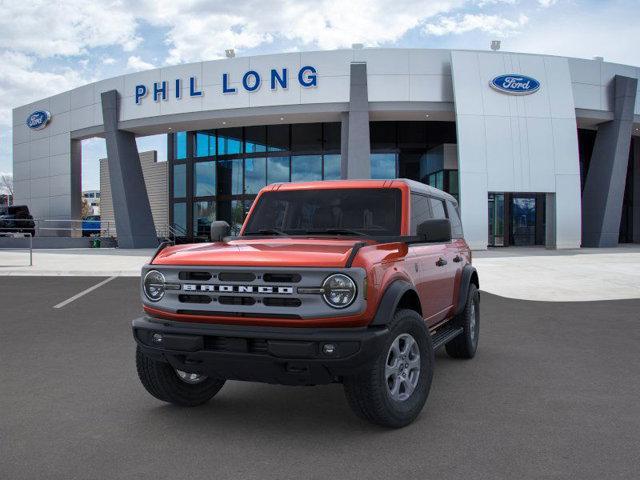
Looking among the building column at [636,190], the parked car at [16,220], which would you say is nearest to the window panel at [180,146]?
the parked car at [16,220]

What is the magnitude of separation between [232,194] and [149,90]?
8.10m

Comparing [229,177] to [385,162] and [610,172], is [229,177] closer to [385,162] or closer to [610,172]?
[385,162]

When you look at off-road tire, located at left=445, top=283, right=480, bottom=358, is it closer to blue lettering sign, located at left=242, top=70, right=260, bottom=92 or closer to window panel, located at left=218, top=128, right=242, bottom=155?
blue lettering sign, located at left=242, top=70, right=260, bottom=92

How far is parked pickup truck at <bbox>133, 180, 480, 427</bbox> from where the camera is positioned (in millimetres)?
3623

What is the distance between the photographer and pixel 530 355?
6410 millimetres

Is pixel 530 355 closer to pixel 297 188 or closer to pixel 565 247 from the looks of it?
pixel 297 188

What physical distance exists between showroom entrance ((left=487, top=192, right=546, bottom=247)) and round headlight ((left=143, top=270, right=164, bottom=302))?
90.3 ft

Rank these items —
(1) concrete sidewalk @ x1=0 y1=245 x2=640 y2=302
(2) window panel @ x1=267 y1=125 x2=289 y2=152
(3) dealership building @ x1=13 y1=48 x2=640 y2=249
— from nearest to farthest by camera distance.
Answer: (1) concrete sidewalk @ x1=0 y1=245 x2=640 y2=302 < (3) dealership building @ x1=13 y1=48 x2=640 y2=249 < (2) window panel @ x1=267 y1=125 x2=289 y2=152

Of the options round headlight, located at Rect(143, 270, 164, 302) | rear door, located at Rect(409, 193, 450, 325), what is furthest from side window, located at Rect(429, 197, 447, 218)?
round headlight, located at Rect(143, 270, 164, 302)

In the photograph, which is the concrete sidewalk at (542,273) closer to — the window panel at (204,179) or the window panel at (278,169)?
the window panel at (278,169)

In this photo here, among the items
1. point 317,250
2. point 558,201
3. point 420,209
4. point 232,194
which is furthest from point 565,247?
point 317,250

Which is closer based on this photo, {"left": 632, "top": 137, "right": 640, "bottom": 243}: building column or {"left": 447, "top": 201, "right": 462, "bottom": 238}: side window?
{"left": 447, "top": 201, "right": 462, "bottom": 238}: side window

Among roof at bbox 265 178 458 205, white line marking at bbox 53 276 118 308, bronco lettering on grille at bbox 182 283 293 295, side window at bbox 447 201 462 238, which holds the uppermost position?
roof at bbox 265 178 458 205

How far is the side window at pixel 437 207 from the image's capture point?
5.79 m
